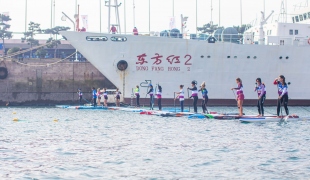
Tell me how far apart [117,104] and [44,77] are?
10.7m

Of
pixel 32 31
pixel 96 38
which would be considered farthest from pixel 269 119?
pixel 32 31

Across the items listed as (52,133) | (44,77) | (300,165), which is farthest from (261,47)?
(300,165)

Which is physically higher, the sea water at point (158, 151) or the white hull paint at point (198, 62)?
the white hull paint at point (198, 62)

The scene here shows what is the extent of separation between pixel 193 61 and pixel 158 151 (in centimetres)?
2551

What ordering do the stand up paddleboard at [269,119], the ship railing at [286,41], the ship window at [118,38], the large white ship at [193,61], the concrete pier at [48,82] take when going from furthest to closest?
the concrete pier at [48,82] < the ship railing at [286,41] < the ship window at [118,38] < the large white ship at [193,61] < the stand up paddleboard at [269,119]

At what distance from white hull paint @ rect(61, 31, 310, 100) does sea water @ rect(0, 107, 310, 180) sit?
16.9m

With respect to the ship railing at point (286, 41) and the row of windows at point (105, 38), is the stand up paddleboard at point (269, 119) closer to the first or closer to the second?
the ship railing at point (286, 41)

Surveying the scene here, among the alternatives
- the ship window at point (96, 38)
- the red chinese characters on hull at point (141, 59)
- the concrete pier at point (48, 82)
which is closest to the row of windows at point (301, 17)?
the red chinese characters on hull at point (141, 59)

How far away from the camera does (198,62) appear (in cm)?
4144

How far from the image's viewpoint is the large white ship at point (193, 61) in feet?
136

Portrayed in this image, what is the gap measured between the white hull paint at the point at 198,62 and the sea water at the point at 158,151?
16897 millimetres

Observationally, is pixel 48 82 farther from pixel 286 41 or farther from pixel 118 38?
pixel 286 41

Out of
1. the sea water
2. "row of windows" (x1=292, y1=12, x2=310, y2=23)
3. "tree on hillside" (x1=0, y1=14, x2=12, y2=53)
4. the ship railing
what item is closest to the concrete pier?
the ship railing

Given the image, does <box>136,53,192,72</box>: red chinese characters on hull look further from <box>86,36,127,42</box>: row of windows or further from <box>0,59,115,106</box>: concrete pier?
<box>0,59,115,106</box>: concrete pier
